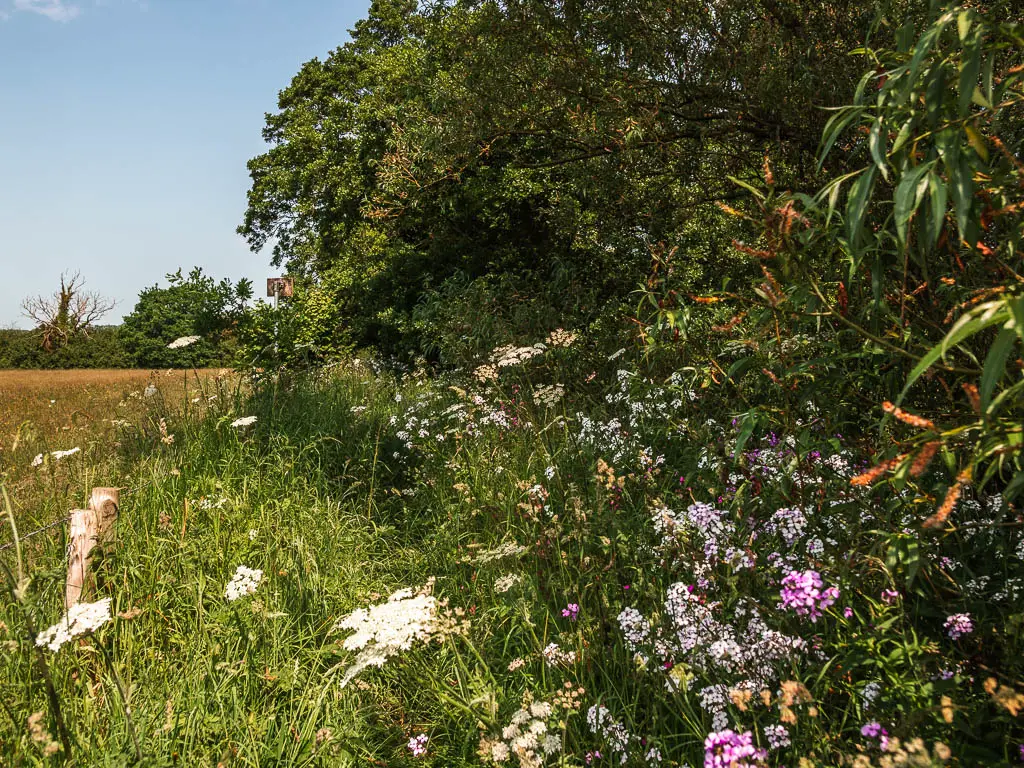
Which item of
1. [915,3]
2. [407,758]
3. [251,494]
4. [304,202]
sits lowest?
[407,758]

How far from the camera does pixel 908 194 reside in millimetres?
1191

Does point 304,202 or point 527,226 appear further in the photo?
point 304,202

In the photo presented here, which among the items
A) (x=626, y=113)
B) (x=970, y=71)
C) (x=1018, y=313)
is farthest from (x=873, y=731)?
(x=626, y=113)

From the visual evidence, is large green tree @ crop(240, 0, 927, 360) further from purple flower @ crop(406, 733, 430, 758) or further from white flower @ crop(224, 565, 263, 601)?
white flower @ crop(224, 565, 263, 601)

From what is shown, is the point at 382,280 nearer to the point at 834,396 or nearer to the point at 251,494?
the point at 251,494

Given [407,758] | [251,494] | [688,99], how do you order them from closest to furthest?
[407,758], [251,494], [688,99]

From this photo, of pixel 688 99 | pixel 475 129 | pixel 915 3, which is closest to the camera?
pixel 915 3

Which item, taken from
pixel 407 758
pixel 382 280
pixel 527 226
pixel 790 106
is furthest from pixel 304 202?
pixel 407 758

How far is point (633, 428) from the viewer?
3.79m

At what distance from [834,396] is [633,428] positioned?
144cm

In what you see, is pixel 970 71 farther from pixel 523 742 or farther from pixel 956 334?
pixel 523 742

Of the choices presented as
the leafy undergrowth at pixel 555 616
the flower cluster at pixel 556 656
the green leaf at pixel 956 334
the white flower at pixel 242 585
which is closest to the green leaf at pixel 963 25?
the green leaf at pixel 956 334

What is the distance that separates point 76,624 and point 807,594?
2.32 metres

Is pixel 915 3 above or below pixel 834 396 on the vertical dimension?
above
